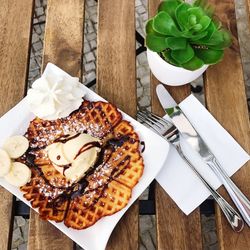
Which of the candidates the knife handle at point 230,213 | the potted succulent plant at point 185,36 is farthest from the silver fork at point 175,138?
the potted succulent plant at point 185,36

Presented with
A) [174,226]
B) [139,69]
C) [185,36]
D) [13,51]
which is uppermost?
[185,36]

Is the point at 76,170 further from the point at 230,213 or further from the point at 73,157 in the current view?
the point at 230,213

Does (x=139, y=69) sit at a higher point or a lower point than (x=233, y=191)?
lower

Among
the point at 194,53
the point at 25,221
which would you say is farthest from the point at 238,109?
the point at 25,221

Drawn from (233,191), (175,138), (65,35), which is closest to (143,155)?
(175,138)

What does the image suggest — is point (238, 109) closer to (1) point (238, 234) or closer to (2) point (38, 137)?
(1) point (238, 234)

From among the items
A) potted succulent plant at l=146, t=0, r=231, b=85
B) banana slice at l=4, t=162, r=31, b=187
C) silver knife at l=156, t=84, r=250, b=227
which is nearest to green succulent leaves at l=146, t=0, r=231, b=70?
potted succulent plant at l=146, t=0, r=231, b=85

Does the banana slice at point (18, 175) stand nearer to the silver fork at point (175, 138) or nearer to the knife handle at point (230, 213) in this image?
the silver fork at point (175, 138)
